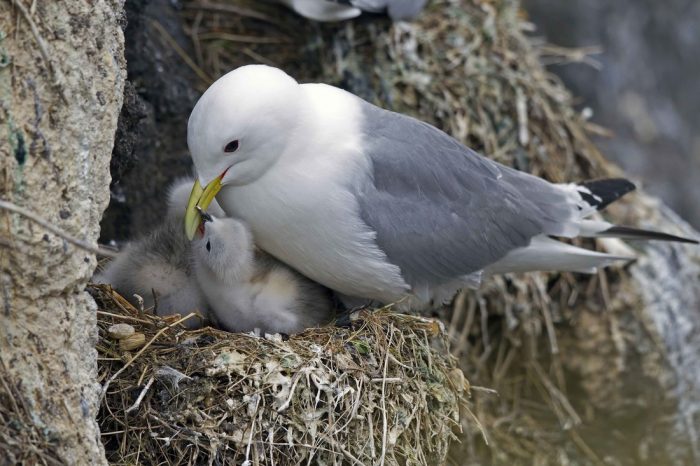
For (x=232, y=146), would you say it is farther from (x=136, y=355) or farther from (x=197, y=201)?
(x=136, y=355)

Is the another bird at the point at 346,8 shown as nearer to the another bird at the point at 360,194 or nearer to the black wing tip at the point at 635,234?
the another bird at the point at 360,194

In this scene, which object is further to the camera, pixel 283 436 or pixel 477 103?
pixel 477 103

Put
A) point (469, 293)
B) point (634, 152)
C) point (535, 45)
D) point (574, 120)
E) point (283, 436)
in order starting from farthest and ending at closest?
1. point (634, 152)
2. point (535, 45)
3. point (574, 120)
4. point (469, 293)
5. point (283, 436)

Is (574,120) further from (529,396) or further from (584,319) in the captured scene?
(529,396)

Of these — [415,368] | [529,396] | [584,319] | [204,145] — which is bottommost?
[529,396]

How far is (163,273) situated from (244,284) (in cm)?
29

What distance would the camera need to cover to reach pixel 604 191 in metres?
4.38

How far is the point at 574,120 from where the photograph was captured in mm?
5578

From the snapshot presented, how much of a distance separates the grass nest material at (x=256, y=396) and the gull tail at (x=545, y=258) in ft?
2.25

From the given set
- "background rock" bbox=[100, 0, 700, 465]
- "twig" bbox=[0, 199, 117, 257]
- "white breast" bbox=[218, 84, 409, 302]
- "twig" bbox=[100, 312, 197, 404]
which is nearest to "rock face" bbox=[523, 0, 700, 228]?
"background rock" bbox=[100, 0, 700, 465]

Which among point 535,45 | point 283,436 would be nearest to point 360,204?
point 283,436

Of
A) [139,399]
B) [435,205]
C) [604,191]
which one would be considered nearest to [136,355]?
[139,399]

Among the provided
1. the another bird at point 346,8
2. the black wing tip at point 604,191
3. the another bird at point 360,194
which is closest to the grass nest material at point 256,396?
the another bird at point 360,194

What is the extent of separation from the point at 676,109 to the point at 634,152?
A: 0.55 meters
